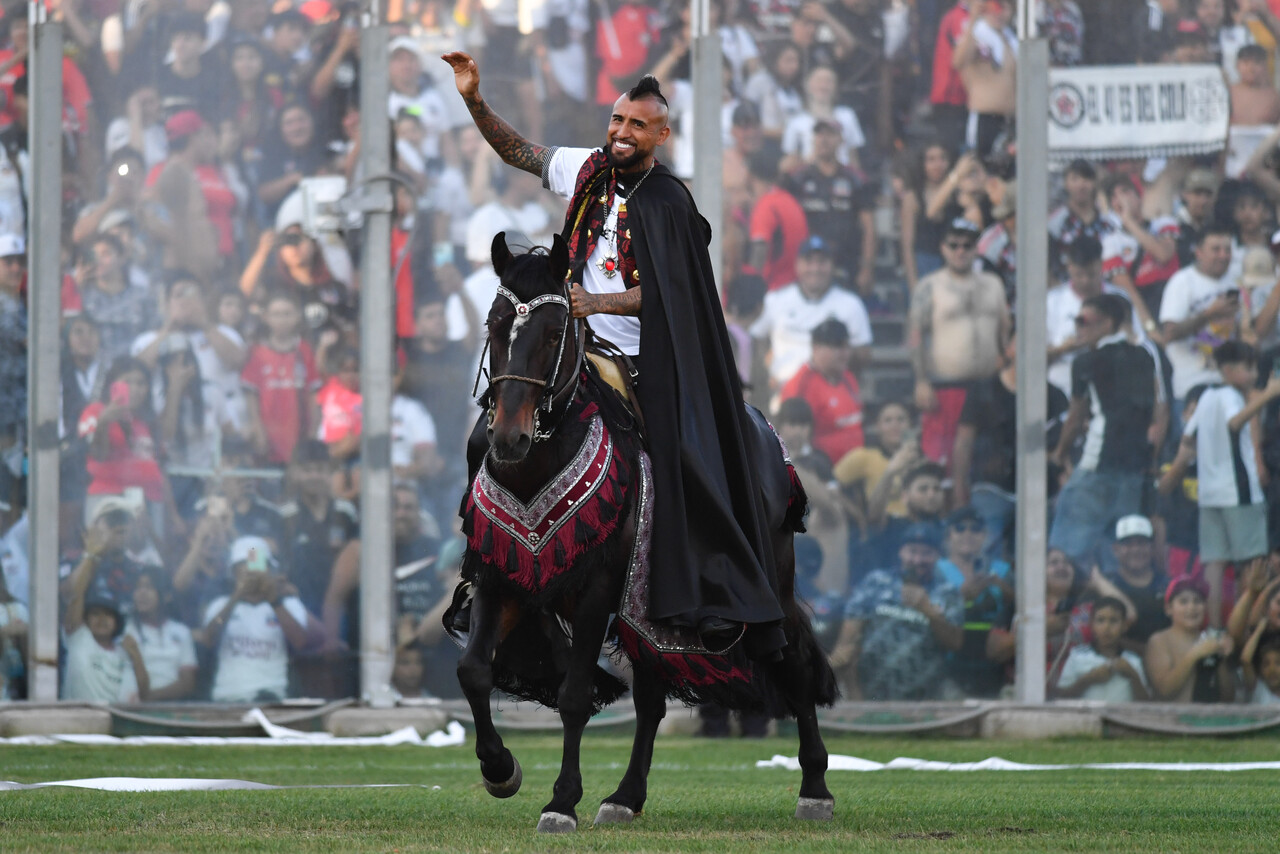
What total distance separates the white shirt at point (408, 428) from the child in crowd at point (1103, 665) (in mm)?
5511

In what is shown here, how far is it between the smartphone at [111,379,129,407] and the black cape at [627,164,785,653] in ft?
27.5

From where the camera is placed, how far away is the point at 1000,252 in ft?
49.5

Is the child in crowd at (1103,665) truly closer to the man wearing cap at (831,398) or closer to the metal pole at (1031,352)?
the metal pole at (1031,352)

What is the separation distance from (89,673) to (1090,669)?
7.96 meters

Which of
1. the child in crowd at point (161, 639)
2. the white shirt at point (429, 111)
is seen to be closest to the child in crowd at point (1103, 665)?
the white shirt at point (429, 111)

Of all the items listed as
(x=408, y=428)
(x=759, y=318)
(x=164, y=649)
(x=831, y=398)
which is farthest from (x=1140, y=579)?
(x=164, y=649)

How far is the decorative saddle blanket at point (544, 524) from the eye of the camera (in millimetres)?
6551

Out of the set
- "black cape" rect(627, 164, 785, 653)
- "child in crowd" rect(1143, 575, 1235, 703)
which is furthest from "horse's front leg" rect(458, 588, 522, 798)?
"child in crowd" rect(1143, 575, 1235, 703)

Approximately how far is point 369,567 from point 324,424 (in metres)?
1.23

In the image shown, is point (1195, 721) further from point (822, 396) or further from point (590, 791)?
point (590, 791)

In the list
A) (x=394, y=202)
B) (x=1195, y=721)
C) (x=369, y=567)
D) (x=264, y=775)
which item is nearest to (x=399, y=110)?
(x=394, y=202)

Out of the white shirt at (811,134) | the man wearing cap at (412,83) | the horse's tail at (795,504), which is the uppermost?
the man wearing cap at (412,83)

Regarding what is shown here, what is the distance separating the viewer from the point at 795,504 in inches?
314

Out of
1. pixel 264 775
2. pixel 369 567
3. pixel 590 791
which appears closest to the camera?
pixel 590 791
